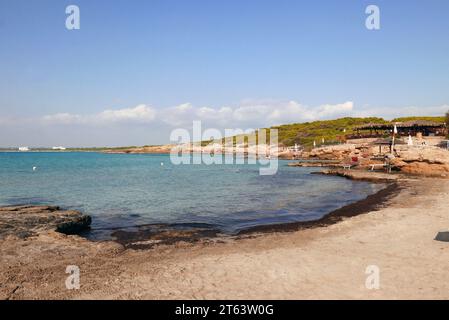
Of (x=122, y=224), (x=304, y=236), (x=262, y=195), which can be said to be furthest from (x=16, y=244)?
(x=262, y=195)

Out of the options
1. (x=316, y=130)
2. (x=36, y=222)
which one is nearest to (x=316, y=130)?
(x=316, y=130)

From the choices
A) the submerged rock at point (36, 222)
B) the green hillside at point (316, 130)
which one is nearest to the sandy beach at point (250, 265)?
the submerged rock at point (36, 222)

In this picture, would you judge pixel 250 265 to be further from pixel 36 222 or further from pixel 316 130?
pixel 316 130

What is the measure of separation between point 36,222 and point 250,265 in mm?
10677

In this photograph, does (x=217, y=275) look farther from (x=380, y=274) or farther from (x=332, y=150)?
(x=332, y=150)

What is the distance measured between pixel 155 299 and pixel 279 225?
1014 cm

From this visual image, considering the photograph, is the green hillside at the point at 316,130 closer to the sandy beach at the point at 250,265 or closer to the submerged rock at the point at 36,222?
the submerged rock at the point at 36,222

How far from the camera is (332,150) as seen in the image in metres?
76.4

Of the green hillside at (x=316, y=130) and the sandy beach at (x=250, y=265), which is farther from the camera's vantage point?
the green hillside at (x=316, y=130)

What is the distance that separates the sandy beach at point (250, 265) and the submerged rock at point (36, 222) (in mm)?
1149

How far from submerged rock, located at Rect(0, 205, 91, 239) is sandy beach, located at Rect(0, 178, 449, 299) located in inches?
45.2

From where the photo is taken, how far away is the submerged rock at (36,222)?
14414 millimetres

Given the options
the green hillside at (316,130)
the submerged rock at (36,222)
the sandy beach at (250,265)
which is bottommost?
the sandy beach at (250,265)

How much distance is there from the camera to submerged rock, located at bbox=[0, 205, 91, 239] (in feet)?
47.3
